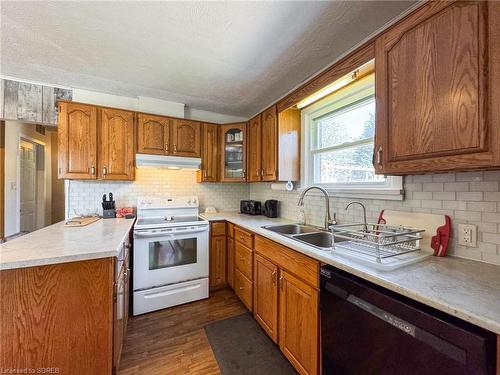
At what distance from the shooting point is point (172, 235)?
2.29 meters

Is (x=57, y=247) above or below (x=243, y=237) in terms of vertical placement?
above

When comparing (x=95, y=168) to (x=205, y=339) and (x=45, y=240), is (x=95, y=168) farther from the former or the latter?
(x=205, y=339)

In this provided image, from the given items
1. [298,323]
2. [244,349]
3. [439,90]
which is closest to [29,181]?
[244,349]

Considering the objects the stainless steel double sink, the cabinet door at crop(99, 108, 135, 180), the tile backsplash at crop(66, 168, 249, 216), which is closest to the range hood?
the cabinet door at crop(99, 108, 135, 180)

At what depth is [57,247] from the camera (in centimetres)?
126

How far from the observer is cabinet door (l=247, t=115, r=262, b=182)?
2711 mm

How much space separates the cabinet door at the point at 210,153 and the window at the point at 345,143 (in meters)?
1.25

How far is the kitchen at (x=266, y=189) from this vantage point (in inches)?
35.6

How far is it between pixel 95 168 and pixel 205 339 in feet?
6.85

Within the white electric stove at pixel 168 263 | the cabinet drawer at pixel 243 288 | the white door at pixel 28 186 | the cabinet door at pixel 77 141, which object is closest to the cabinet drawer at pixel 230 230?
the white electric stove at pixel 168 263

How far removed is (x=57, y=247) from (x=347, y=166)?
2227 mm

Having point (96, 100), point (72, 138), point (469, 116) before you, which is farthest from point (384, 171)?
point (96, 100)

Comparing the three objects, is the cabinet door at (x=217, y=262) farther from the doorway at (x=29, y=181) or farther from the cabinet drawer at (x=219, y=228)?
the doorway at (x=29, y=181)

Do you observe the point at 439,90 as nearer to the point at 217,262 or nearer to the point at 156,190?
the point at 217,262
